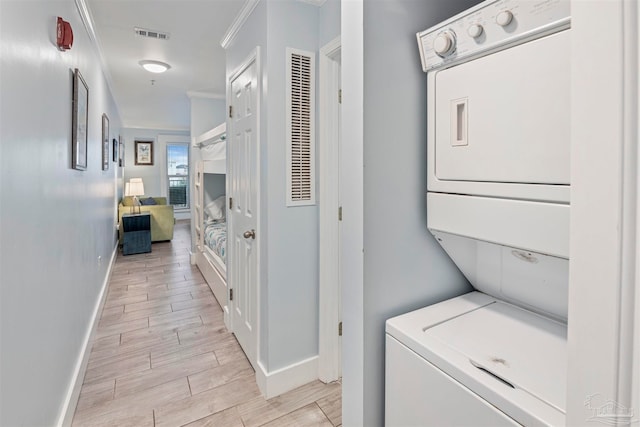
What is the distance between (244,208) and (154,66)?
2.32 m

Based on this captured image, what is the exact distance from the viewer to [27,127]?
1.19 meters

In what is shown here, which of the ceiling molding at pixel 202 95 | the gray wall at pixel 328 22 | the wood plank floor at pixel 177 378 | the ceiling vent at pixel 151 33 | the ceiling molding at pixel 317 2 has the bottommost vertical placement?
the wood plank floor at pixel 177 378

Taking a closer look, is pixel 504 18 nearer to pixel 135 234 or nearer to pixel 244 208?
pixel 244 208

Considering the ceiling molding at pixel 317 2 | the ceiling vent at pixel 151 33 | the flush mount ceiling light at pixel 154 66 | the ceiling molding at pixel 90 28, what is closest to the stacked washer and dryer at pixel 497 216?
the ceiling molding at pixel 317 2

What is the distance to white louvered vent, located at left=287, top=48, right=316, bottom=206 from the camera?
1.93 meters

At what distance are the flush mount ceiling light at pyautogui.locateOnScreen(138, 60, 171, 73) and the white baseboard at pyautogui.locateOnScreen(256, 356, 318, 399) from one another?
10.5 ft

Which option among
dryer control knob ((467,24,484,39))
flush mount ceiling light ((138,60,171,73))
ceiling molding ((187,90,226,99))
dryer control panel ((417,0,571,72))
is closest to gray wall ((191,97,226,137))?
ceiling molding ((187,90,226,99))

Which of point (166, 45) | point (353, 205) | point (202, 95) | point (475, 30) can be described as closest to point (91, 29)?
point (166, 45)

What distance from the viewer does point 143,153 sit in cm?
→ 854

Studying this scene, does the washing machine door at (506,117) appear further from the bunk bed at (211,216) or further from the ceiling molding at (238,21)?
the bunk bed at (211,216)

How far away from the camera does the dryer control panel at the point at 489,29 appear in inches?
27.2

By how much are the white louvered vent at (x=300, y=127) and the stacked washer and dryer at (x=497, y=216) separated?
3.50 ft

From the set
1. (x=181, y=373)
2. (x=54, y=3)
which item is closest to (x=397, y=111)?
(x=54, y=3)

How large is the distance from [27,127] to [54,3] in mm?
806
